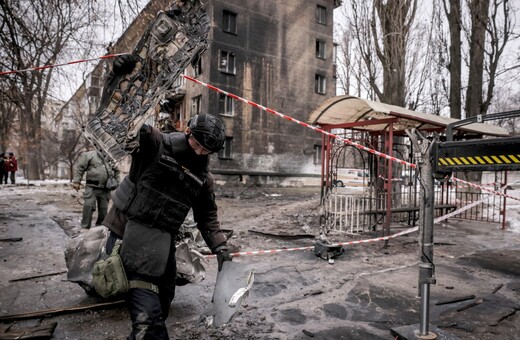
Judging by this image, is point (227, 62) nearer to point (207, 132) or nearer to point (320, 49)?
point (320, 49)

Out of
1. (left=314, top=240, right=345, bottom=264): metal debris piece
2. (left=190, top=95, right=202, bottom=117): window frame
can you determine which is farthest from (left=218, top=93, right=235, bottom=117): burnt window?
(left=314, top=240, right=345, bottom=264): metal debris piece

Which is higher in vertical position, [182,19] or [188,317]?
[182,19]

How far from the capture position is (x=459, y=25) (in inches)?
531

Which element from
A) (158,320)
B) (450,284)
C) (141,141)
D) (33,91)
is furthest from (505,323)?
(33,91)

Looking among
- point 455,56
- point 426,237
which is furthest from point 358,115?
point 455,56

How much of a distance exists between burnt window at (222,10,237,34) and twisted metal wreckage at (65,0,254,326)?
1995 centimetres

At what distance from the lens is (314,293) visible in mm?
4383

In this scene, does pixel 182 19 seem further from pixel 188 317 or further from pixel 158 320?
pixel 188 317

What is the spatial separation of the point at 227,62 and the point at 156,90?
783 inches

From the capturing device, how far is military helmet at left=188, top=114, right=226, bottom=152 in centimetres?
237

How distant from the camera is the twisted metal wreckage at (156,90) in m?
2.11

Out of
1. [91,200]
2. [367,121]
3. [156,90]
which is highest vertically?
[367,121]

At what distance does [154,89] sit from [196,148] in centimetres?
48

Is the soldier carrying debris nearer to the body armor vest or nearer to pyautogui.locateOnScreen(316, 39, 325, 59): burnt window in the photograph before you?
the body armor vest
